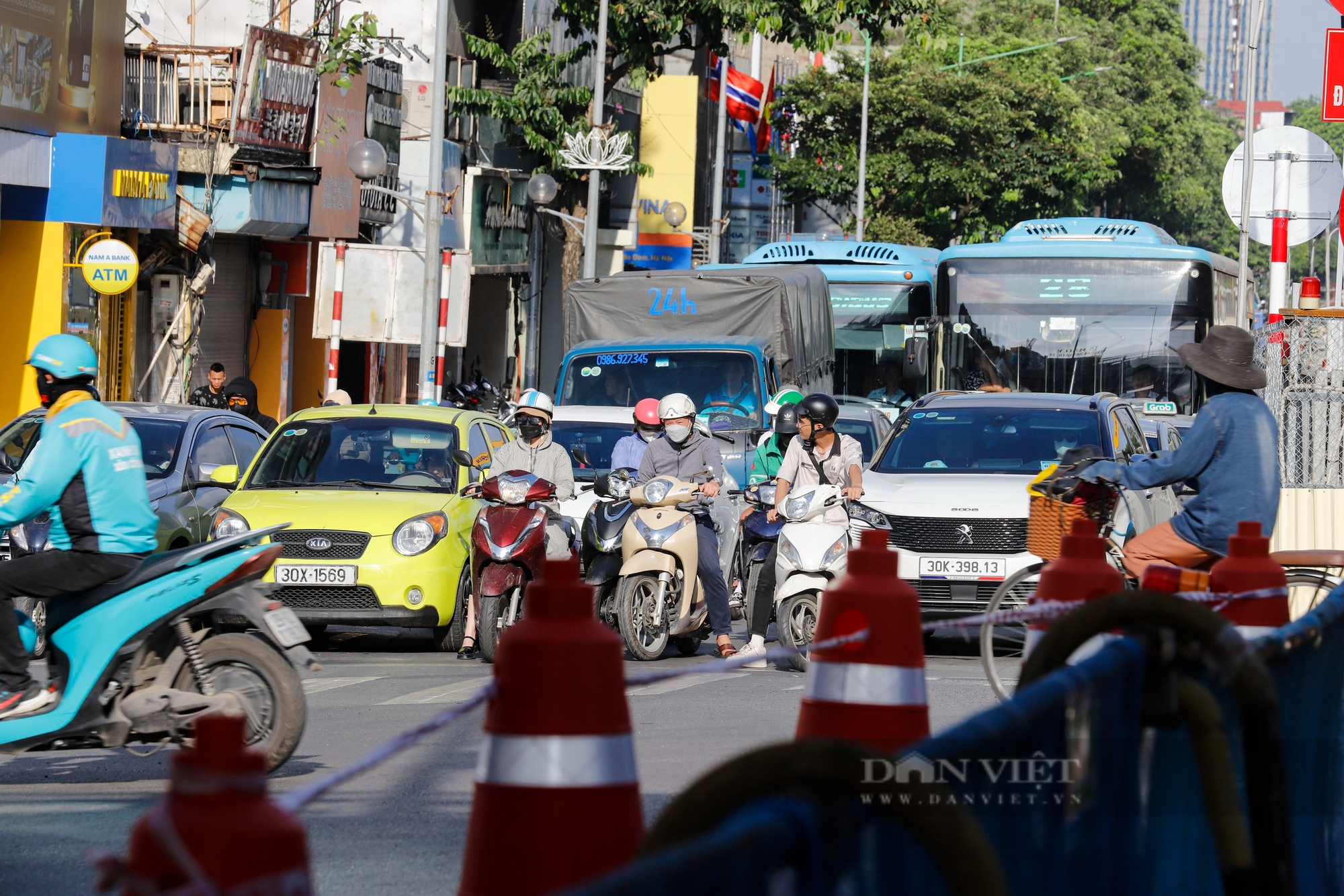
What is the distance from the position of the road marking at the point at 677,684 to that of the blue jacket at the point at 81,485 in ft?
10.9

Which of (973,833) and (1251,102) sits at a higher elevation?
(1251,102)

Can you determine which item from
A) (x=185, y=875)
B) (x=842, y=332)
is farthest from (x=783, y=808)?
(x=842, y=332)

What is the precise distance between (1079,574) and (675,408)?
7.49m

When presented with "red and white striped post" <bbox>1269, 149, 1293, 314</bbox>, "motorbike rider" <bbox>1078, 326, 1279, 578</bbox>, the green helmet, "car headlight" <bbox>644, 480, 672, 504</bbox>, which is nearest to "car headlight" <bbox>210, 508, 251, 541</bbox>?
"car headlight" <bbox>644, 480, 672, 504</bbox>

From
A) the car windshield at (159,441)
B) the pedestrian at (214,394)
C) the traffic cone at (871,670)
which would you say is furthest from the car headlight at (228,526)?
the traffic cone at (871,670)

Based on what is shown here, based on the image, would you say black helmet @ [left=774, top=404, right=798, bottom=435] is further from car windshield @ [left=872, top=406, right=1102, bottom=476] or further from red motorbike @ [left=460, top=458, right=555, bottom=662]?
red motorbike @ [left=460, top=458, right=555, bottom=662]

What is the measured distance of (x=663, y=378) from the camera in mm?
16453

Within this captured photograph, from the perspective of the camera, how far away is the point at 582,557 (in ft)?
38.0

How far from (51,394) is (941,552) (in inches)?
252

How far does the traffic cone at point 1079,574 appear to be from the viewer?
4430mm

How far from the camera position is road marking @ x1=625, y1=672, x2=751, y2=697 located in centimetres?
962

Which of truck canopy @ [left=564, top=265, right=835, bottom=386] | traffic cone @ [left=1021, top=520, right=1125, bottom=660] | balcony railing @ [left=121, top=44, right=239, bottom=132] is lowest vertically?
traffic cone @ [left=1021, top=520, right=1125, bottom=660]

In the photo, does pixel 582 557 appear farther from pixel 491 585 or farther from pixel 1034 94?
pixel 1034 94

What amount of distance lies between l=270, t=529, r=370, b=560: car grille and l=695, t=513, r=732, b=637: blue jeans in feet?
7.18
